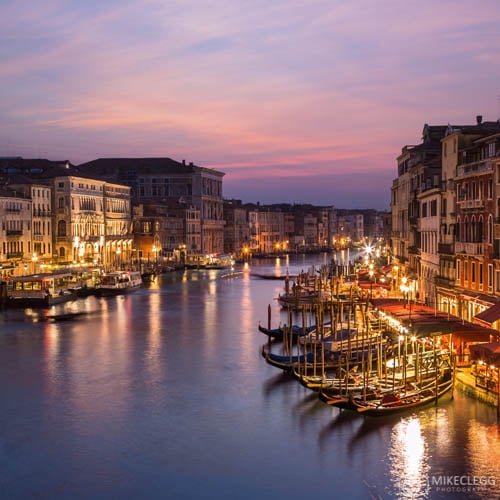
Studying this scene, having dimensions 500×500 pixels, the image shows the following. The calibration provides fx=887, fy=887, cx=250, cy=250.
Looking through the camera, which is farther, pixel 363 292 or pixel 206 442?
pixel 363 292

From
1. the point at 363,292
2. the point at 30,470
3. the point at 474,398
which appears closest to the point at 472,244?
the point at 474,398

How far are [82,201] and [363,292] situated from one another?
2155 cm

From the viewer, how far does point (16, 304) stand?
3231 centimetres

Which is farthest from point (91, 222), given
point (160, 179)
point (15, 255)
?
point (160, 179)

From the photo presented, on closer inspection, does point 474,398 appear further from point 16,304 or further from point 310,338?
point 16,304

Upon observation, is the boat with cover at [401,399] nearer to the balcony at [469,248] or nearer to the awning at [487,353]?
the awning at [487,353]

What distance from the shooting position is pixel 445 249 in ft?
71.5

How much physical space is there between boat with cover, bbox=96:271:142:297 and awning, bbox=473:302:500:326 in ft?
79.7

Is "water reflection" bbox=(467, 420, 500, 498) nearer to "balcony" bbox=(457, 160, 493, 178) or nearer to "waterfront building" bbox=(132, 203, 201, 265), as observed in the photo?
"balcony" bbox=(457, 160, 493, 178)

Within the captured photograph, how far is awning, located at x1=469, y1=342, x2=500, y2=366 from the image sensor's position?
544 inches

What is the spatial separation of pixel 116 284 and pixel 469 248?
23.1 metres

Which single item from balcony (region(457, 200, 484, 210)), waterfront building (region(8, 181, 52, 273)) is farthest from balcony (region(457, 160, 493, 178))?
waterfront building (region(8, 181, 52, 273))

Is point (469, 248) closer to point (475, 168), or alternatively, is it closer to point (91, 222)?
point (475, 168)

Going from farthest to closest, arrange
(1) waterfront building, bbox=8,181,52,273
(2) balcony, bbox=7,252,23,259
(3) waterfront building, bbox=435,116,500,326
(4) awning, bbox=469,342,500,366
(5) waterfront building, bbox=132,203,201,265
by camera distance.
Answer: (5) waterfront building, bbox=132,203,201,265, (1) waterfront building, bbox=8,181,52,273, (2) balcony, bbox=7,252,23,259, (3) waterfront building, bbox=435,116,500,326, (4) awning, bbox=469,342,500,366
